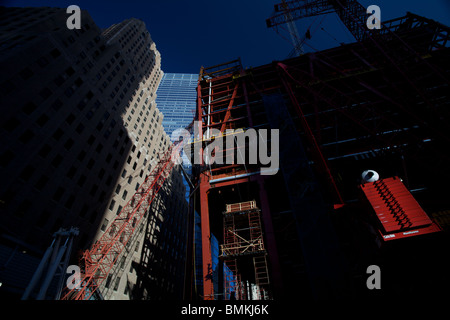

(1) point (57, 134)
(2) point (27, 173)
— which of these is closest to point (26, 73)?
(1) point (57, 134)

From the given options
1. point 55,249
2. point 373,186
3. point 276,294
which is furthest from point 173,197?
point 373,186

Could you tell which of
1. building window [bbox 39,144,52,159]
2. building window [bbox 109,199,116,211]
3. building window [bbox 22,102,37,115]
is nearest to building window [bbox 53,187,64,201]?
building window [bbox 39,144,52,159]

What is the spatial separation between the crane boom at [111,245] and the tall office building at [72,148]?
1691mm

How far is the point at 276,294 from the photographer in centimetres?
1772

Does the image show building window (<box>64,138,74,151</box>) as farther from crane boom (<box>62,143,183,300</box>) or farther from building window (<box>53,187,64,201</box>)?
crane boom (<box>62,143,183,300</box>)

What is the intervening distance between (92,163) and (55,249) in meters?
17.1

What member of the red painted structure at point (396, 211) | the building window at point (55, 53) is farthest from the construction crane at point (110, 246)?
the red painted structure at point (396, 211)

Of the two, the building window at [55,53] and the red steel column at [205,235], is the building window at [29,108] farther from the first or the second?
the red steel column at [205,235]

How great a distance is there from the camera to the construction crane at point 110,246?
25.1m

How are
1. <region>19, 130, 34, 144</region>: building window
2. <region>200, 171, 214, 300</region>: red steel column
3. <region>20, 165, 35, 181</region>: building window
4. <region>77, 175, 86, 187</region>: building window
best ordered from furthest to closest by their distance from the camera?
1. <region>77, 175, 86, 187</region>: building window
2. <region>19, 130, 34, 144</region>: building window
3. <region>20, 165, 35, 181</region>: building window
4. <region>200, 171, 214, 300</region>: red steel column

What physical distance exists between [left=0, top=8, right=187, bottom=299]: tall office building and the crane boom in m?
1.69

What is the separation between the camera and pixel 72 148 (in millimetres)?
30188

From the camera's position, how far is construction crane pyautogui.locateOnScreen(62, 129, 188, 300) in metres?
25.1
